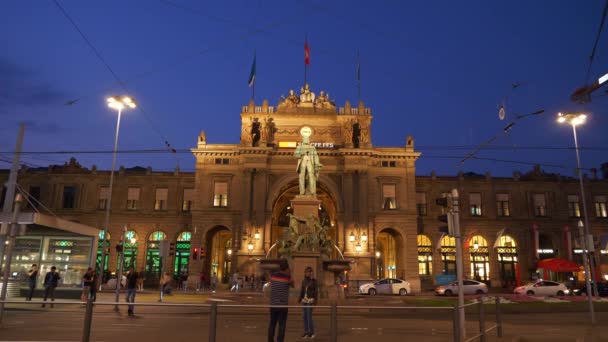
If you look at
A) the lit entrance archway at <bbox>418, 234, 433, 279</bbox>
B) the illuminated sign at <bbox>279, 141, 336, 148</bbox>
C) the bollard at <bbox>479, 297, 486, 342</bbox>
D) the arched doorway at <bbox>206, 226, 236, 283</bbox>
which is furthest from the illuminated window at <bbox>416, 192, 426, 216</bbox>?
the bollard at <bbox>479, 297, 486, 342</bbox>

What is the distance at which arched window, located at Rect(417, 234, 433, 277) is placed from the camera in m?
57.6

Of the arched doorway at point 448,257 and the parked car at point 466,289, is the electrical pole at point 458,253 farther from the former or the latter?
the arched doorway at point 448,257

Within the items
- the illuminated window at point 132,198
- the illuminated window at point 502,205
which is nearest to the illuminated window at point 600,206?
the illuminated window at point 502,205

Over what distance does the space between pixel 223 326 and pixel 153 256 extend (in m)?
50.9

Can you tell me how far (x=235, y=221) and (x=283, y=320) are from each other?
44.0 metres

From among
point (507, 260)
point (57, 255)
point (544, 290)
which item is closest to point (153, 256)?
point (57, 255)

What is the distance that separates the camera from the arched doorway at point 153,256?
58.2m

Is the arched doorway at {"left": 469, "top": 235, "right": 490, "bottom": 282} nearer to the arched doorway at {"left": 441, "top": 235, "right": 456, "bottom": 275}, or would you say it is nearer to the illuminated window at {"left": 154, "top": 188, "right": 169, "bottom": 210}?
the arched doorway at {"left": 441, "top": 235, "right": 456, "bottom": 275}

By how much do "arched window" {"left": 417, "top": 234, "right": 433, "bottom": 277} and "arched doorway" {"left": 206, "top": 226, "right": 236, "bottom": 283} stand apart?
22.9 metres

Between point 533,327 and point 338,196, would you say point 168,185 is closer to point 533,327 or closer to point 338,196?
point 338,196

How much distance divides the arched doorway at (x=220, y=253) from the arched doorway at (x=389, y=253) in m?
18.5

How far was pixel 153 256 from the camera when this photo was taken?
194ft

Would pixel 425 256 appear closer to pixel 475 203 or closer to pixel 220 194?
pixel 475 203

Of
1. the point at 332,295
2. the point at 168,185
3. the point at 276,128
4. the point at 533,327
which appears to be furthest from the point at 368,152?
the point at 533,327
